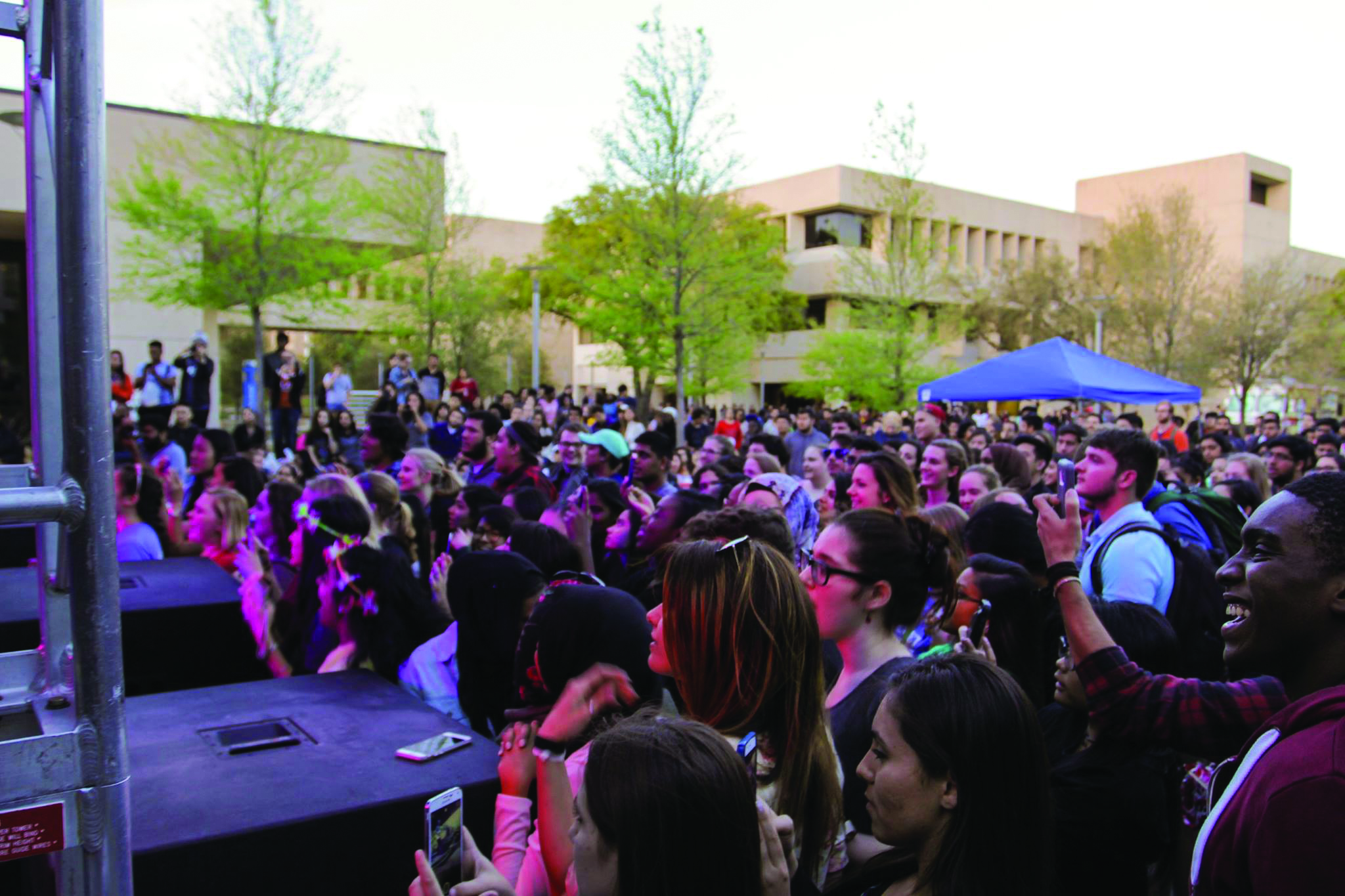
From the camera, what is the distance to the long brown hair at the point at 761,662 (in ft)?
7.80

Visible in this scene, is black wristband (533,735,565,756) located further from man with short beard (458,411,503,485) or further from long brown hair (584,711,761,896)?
man with short beard (458,411,503,485)

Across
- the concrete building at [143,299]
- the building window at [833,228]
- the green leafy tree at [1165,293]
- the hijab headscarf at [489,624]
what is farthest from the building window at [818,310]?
the hijab headscarf at [489,624]

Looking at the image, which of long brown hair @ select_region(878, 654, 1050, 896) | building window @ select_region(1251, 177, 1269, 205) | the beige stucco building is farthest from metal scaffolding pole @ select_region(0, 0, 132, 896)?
building window @ select_region(1251, 177, 1269, 205)

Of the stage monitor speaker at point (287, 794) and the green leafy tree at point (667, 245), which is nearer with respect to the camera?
the stage monitor speaker at point (287, 794)

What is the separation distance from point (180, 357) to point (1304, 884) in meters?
15.2

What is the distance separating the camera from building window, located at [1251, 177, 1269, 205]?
59397mm

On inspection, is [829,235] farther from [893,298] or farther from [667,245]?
[667,245]

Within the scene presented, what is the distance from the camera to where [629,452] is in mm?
8000

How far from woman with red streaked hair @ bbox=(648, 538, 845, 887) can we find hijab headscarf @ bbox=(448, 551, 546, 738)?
1.06m

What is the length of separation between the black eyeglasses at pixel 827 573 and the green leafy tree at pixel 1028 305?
139 ft

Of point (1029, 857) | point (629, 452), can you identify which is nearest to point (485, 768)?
point (1029, 857)

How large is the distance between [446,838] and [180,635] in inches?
124

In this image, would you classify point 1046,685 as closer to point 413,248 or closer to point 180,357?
point 180,357

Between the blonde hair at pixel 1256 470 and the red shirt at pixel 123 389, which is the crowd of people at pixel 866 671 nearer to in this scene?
the blonde hair at pixel 1256 470
